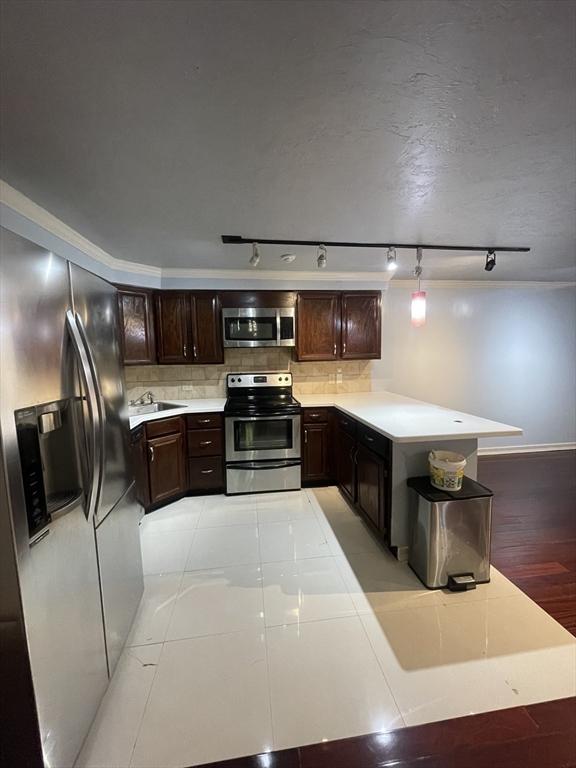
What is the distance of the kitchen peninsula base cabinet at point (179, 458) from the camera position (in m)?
2.86

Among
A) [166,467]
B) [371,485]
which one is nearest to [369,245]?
[371,485]

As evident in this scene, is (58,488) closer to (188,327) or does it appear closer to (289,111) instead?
(289,111)

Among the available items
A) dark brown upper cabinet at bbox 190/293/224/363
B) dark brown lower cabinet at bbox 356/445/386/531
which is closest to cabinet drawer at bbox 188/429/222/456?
dark brown upper cabinet at bbox 190/293/224/363

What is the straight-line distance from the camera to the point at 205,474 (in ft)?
10.7

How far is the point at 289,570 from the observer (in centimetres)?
217

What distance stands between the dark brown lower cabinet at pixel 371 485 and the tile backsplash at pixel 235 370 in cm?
136

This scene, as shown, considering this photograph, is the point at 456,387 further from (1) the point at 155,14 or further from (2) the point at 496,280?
(1) the point at 155,14

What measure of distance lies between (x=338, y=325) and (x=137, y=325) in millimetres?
2113

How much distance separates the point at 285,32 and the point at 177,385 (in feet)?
10.8

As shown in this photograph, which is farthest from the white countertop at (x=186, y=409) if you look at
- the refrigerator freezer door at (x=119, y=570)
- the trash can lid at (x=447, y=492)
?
the trash can lid at (x=447, y=492)

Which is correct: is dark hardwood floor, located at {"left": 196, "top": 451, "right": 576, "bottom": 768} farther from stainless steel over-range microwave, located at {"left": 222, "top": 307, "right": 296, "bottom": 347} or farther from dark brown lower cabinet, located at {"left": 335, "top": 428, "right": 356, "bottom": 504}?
stainless steel over-range microwave, located at {"left": 222, "top": 307, "right": 296, "bottom": 347}

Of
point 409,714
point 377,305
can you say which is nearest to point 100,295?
point 409,714

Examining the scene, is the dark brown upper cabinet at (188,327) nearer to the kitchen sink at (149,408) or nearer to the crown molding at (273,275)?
the crown molding at (273,275)

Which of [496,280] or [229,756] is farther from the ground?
[496,280]
